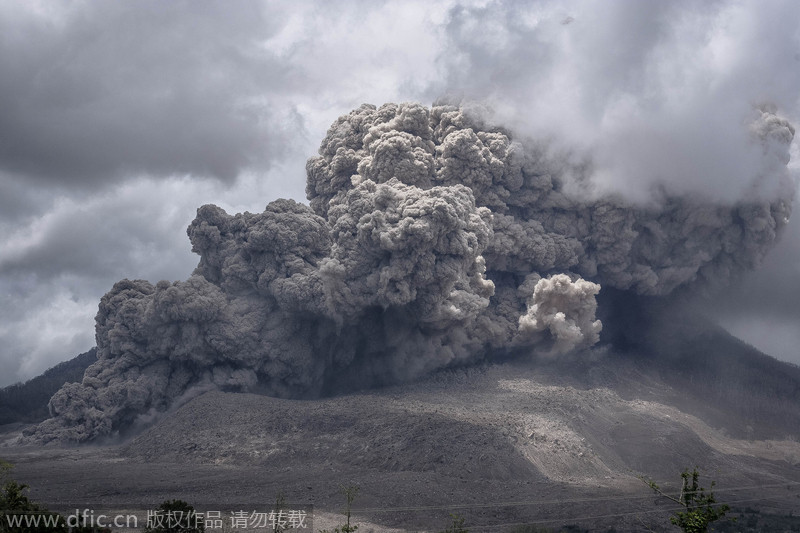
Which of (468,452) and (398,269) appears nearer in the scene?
(468,452)

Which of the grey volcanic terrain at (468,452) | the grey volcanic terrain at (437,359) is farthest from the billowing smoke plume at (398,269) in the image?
the grey volcanic terrain at (468,452)

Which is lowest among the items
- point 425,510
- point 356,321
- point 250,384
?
point 425,510

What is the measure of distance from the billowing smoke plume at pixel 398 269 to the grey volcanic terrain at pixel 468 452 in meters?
3.31

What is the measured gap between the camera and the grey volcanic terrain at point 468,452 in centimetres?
2862

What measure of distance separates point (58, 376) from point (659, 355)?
58.5 meters

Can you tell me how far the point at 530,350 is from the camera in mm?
55875

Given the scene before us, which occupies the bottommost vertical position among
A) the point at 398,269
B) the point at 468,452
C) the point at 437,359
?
the point at 468,452

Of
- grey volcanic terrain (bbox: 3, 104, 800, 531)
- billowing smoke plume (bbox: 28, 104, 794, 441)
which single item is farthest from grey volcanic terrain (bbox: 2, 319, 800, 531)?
billowing smoke plume (bbox: 28, 104, 794, 441)

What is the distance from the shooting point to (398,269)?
46.9 metres

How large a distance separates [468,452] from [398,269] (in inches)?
624

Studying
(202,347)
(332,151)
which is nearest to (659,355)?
(332,151)

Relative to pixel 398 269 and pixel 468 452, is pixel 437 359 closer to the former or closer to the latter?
pixel 398 269

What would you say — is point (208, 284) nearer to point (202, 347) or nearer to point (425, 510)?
point (202, 347)

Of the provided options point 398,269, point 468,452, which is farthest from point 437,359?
point 468,452
